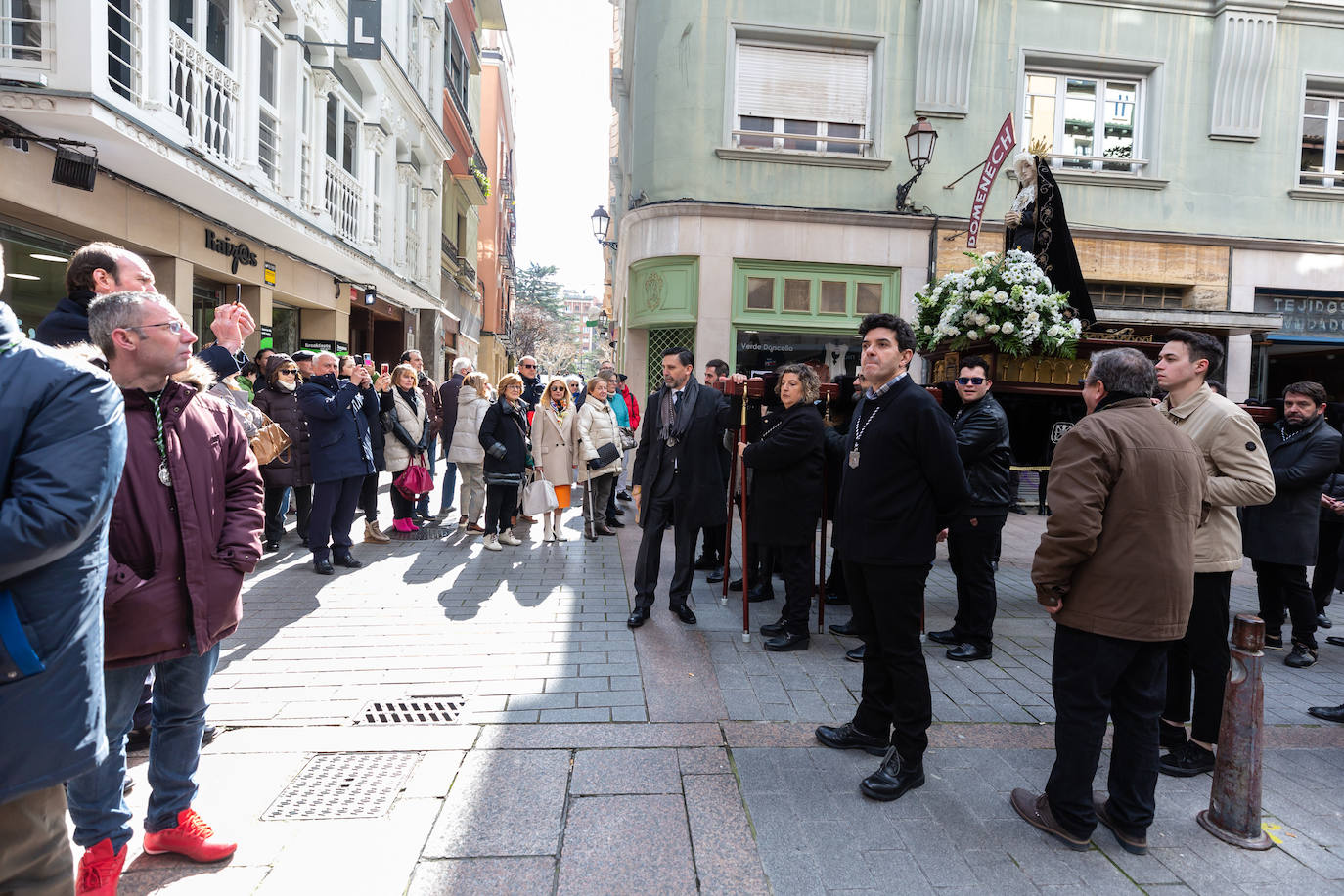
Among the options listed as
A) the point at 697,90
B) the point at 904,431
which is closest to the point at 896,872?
the point at 904,431

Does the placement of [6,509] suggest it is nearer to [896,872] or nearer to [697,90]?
[896,872]

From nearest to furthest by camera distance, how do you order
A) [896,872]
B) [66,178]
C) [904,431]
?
[896,872] → [904,431] → [66,178]

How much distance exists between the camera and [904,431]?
3.50m

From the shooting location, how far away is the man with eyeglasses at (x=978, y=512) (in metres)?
5.35

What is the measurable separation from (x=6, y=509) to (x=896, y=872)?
288 cm

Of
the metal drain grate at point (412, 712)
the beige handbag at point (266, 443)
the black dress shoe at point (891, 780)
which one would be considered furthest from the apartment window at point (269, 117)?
the black dress shoe at point (891, 780)

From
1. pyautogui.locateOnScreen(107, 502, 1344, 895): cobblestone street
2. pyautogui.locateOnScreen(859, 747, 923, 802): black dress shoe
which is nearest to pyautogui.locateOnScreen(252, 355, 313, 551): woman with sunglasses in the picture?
pyautogui.locateOnScreen(107, 502, 1344, 895): cobblestone street

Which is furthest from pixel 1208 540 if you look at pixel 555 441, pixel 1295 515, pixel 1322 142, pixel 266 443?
pixel 1322 142

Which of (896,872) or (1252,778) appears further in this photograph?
(1252,778)

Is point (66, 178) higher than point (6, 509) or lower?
higher

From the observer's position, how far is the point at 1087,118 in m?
14.1

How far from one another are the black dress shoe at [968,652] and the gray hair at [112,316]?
4833 millimetres

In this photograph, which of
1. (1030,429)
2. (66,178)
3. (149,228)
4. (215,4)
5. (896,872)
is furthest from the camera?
(215,4)

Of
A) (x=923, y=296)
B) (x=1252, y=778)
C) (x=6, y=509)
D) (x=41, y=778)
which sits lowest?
(x=1252, y=778)
